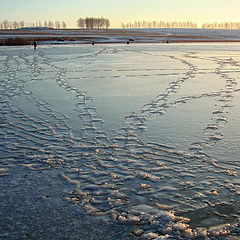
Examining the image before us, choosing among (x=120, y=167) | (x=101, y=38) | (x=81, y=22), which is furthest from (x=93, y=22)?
(x=120, y=167)

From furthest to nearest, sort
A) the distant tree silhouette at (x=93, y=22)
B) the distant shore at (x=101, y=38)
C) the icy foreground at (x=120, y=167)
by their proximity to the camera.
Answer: the distant tree silhouette at (x=93, y=22), the distant shore at (x=101, y=38), the icy foreground at (x=120, y=167)

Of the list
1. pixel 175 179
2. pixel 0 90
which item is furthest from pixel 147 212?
pixel 0 90

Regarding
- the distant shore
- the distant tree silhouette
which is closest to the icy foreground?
the distant shore

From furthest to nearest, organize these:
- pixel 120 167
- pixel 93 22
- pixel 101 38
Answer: pixel 93 22 → pixel 101 38 → pixel 120 167

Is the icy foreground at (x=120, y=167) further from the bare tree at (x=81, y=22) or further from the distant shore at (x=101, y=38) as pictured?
the bare tree at (x=81, y=22)

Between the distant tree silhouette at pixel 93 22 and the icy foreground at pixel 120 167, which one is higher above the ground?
the distant tree silhouette at pixel 93 22

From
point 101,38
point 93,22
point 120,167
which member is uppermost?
point 93,22

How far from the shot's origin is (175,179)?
324 cm

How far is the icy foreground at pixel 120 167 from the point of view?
8.14ft

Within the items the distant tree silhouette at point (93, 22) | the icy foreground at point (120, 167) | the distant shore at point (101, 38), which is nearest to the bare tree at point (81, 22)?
the distant tree silhouette at point (93, 22)

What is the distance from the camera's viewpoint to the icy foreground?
248 cm

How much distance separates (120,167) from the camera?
3545mm

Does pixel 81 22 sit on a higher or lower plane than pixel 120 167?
higher

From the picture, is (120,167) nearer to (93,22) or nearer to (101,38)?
(101,38)
